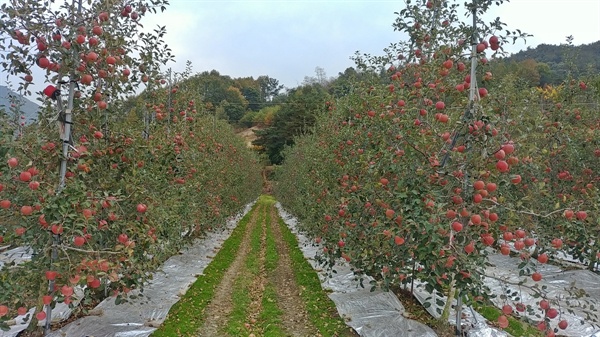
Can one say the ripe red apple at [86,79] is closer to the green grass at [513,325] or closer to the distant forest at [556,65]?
the distant forest at [556,65]

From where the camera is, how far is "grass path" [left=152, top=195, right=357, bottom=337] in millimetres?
6922

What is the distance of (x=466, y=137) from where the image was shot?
14.6 ft

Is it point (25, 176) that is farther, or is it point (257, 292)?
point (257, 292)

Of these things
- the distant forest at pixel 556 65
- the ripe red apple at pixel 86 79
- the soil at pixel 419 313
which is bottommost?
the soil at pixel 419 313

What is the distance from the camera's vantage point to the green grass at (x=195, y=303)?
6609 mm

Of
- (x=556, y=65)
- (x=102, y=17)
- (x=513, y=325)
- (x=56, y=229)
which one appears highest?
(x=556, y=65)

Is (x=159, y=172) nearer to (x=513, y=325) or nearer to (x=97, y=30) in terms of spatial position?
(x=97, y=30)

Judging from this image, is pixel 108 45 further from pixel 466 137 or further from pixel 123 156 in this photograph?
pixel 466 137

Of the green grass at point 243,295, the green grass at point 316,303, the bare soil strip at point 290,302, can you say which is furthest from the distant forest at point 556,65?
the green grass at point 243,295

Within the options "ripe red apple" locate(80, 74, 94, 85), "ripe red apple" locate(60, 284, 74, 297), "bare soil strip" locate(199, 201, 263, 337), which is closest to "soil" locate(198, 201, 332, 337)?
"bare soil strip" locate(199, 201, 263, 337)

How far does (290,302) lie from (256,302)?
2.36 feet

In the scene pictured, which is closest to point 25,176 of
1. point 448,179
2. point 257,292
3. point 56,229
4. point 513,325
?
point 56,229

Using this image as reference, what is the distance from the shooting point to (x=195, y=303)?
26.9 feet

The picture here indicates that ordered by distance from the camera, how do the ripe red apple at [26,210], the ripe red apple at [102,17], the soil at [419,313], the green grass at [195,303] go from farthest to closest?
the green grass at [195,303] → the soil at [419,313] → the ripe red apple at [102,17] → the ripe red apple at [26,210]
